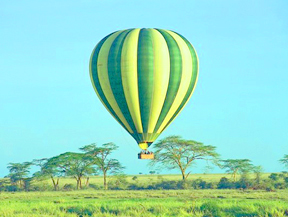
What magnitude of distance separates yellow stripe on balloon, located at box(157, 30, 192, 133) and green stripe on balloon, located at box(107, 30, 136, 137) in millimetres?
3249

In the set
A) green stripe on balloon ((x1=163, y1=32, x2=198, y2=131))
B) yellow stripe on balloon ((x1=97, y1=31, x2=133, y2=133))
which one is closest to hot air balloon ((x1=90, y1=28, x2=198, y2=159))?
yellow stripe on balloon ((x1=97, y1=31, x2=133, y2=133))

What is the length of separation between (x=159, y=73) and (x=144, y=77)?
1.27 m

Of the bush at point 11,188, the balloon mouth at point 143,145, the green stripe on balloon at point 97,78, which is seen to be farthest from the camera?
the bush at point 11,188

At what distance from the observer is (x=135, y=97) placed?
4009 cm

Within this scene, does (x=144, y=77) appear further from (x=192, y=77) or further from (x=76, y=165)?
(x=76, y=165)

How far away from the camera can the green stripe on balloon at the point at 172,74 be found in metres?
40.3

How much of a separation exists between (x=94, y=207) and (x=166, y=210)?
5.33 meters

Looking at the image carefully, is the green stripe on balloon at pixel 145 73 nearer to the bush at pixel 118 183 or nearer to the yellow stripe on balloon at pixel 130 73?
the yellow stripe on balloon at pixel 130 73

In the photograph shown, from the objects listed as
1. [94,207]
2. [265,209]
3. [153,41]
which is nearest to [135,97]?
[153,41]

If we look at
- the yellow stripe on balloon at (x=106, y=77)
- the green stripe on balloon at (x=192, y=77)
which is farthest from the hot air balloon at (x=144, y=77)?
the green stripe on balloon at (x=192, y=77)

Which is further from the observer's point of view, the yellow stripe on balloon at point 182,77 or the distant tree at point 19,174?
the distant tree at point 19,174

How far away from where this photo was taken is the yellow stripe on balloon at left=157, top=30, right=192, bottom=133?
41.0m

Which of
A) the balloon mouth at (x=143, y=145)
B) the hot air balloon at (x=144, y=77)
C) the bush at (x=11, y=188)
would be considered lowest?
the bush at (x=11, y=188)

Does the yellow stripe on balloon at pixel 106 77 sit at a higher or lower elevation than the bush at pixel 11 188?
higher
